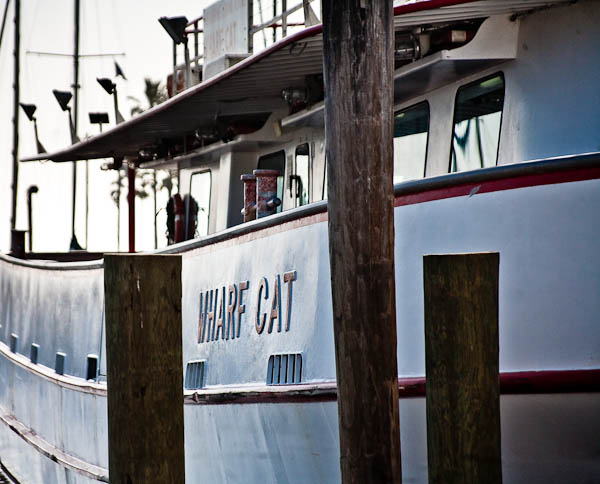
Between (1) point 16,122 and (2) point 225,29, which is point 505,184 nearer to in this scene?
(2) point 225,29

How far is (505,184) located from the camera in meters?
6.11

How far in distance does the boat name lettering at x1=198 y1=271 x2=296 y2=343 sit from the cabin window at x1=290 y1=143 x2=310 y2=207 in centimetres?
147

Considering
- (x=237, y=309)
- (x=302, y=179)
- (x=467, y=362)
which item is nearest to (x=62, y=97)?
(x=302, y=179)

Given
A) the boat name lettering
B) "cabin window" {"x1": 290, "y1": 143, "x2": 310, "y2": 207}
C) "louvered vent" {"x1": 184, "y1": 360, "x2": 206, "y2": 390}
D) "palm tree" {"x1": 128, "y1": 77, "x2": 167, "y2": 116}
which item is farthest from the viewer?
Result: "palm tree" {"x1": 128, "y1": 77, "x2": 167, "y2": 116}

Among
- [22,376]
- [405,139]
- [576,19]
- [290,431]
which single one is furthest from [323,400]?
[22,376]

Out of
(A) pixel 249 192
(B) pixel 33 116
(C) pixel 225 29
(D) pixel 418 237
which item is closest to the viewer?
(D) pixel 418 237

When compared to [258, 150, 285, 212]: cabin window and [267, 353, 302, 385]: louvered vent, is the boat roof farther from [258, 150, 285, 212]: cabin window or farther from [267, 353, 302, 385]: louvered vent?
[267, 353, 302, 385]: louvered vent

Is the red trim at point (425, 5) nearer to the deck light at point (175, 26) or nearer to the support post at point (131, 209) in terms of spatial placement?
the deck light at point (175, 26)

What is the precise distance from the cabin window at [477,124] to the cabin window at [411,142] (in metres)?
0.39

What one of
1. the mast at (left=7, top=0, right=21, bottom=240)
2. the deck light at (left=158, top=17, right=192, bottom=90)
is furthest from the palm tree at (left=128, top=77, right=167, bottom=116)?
the deck light at (left=158, top=17, right=192, bottom=90)

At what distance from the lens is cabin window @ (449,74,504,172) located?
7.25 m

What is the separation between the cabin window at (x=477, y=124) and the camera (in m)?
7.25

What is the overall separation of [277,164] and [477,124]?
363 cm

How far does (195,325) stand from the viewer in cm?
919
